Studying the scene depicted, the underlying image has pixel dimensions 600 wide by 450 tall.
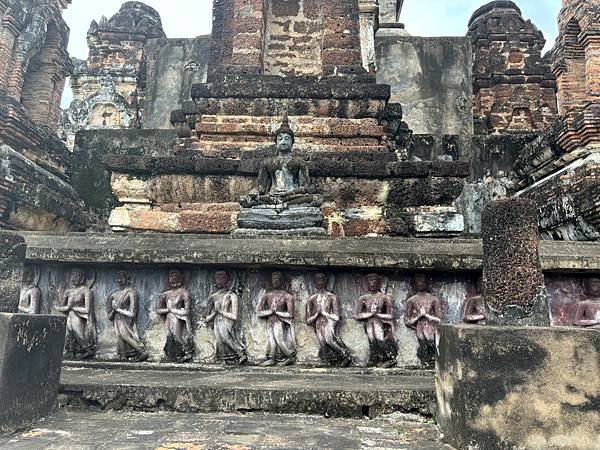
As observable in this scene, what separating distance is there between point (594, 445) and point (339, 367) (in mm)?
2588

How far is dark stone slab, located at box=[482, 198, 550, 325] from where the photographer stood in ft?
12.7

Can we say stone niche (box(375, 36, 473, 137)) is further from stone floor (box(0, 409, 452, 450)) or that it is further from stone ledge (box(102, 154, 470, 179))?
stone floor (box(0, 409, 452, 450))

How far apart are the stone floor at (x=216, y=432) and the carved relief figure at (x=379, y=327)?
1.27 metres

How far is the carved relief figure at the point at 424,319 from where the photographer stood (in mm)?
5582

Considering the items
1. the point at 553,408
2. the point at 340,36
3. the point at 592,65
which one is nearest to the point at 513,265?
the point at 553,408

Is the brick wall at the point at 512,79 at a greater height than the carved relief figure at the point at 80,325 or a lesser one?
greater

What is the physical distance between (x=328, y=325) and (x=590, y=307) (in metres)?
2.60

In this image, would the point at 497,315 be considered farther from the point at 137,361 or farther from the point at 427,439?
the point at 137,361

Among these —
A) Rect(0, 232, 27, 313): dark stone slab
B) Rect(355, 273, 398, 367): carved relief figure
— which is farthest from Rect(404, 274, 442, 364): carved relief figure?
Rect(0, 232, 27, 313): dark stone slab

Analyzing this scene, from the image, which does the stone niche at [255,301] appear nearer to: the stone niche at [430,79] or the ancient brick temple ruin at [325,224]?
the ancient brick temple ruin at [325,224]

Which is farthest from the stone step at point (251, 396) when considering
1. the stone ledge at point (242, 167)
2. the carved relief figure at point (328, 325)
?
the stone ledge at point (242, 167)

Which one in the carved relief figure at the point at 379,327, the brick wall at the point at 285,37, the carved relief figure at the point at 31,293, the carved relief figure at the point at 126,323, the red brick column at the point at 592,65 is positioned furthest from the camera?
the red brick column at the point at 592,65

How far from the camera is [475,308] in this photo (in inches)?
225

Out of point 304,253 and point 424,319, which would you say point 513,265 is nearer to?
point 424,319
